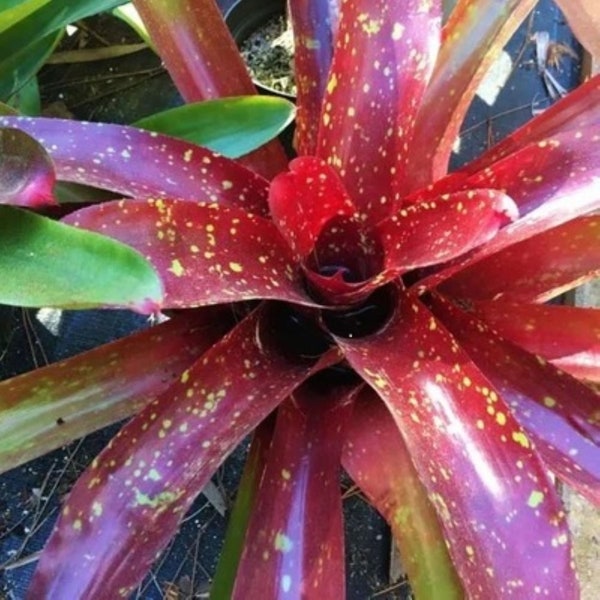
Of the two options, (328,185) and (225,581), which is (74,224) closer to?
(328,185)

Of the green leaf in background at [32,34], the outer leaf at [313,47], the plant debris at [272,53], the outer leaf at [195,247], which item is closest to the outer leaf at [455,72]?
the outer leaf at [313,47]

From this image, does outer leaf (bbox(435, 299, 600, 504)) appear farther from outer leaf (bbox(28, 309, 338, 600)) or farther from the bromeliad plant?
outer leaf (bbox(28, 309, 338, 600))

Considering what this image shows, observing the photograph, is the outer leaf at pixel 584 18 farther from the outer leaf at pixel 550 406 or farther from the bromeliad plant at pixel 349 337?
the outer leaf at pixel 550 406

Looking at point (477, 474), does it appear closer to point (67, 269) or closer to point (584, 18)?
point (67, 269)

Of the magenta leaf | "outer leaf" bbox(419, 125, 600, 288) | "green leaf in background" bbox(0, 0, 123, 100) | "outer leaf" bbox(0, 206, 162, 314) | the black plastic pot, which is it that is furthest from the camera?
the black plastic pot

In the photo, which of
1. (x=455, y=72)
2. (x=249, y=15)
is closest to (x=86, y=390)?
(x=455, y=72)

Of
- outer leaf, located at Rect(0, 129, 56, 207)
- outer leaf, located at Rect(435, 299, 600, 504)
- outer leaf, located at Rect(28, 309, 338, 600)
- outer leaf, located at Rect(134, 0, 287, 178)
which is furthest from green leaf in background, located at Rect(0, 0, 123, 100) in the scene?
outer leaf, located at Rect(435, 299, 600, 504)
